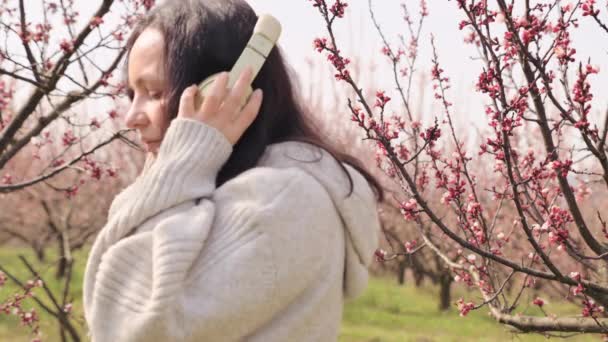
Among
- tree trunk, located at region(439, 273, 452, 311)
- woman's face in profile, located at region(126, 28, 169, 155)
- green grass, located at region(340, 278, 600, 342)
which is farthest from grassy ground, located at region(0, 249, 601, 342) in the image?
woman's face in profile, located at region(126, 28, 169, 155)

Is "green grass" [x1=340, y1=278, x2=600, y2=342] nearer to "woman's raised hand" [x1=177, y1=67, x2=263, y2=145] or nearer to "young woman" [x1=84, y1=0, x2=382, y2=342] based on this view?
"young woman" [x1=84, y1=0, x2=382, y2=342]

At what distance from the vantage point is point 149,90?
1749mm

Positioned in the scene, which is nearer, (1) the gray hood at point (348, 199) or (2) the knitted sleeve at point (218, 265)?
(2) the knitted sleeve at point (218, 265)

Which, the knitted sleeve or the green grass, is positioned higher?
the knitted sleeve

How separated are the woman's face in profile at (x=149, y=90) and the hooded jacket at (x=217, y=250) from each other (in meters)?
0.12

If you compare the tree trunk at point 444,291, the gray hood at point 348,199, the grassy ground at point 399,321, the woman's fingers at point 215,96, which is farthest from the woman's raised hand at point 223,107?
the tree trunk at point 444,291

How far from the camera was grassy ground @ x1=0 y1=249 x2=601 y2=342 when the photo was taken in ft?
33.8

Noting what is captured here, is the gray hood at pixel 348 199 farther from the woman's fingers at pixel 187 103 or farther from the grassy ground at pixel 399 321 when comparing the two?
the grassy ground at pixel 399 321

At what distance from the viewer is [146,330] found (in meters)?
1.45

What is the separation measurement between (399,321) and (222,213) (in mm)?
10978

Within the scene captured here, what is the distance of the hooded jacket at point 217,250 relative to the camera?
4.83 feet

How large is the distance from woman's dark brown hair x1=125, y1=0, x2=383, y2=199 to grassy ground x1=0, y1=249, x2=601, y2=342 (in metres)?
7.17

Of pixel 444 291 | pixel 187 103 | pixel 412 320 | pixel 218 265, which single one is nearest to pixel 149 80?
pixel 187 103

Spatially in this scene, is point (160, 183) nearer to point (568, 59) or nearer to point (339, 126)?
point (568, 59)
